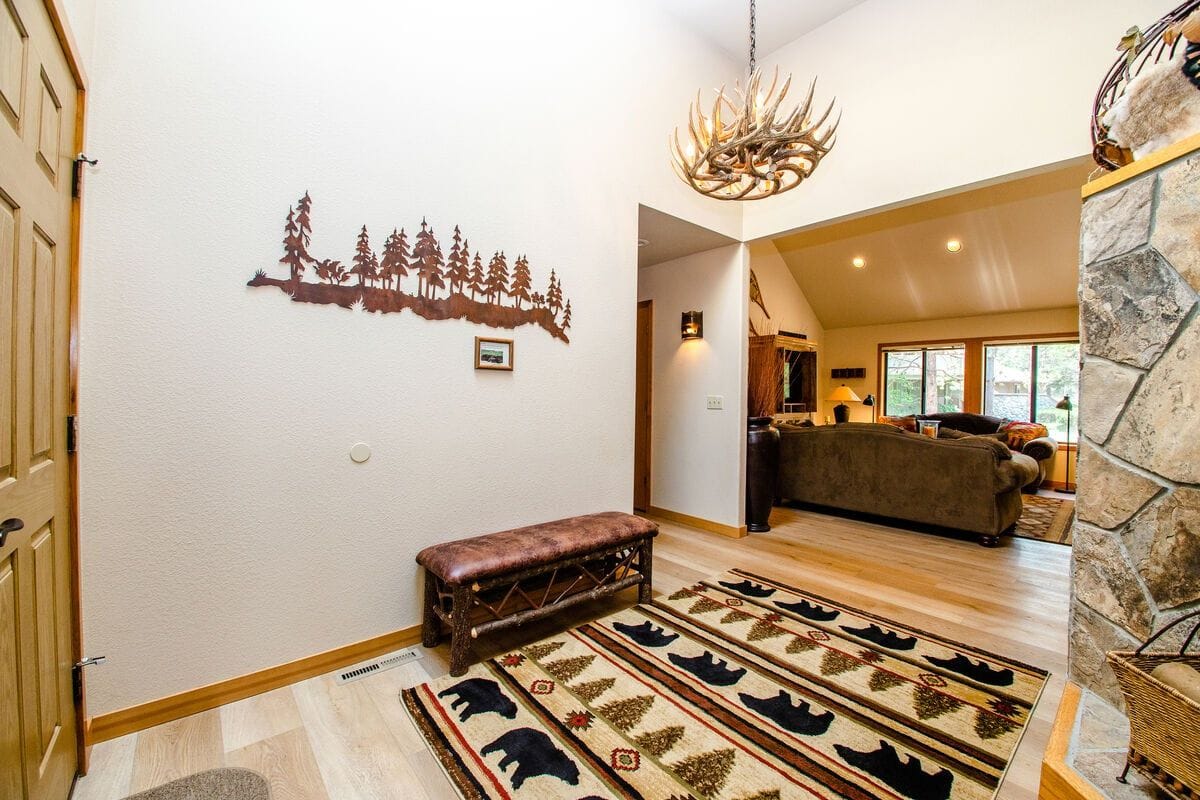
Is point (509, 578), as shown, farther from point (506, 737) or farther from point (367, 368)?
point (367, 368)

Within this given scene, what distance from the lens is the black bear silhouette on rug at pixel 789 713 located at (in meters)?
1.74

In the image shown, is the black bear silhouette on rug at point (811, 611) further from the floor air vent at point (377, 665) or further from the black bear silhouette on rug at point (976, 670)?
the floor air vent at point (377, 665)

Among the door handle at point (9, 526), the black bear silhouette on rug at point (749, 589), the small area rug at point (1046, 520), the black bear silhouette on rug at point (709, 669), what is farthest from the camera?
the small area rug at point (1046, 520)

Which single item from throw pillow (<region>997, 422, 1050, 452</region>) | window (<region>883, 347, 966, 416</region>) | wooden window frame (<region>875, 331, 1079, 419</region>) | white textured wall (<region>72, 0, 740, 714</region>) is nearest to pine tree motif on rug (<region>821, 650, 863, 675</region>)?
white textured wall (<region>72, 0, 740, 714</region>)

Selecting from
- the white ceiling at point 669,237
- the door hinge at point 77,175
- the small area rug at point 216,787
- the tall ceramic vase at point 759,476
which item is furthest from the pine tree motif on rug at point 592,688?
the white ceiling at point 669,237

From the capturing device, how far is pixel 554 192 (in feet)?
9.14

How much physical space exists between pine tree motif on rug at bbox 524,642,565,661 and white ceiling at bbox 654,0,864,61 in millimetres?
4090

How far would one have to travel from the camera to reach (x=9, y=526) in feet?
3.39

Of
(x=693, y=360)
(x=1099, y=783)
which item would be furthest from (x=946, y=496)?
(x=1099, y=783)

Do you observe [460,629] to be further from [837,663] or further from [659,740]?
[837,663]

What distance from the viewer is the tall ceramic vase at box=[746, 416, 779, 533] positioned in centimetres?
418

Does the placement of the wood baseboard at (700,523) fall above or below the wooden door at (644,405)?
below

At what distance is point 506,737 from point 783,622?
5.08ft

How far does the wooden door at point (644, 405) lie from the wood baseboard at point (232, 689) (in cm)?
286
